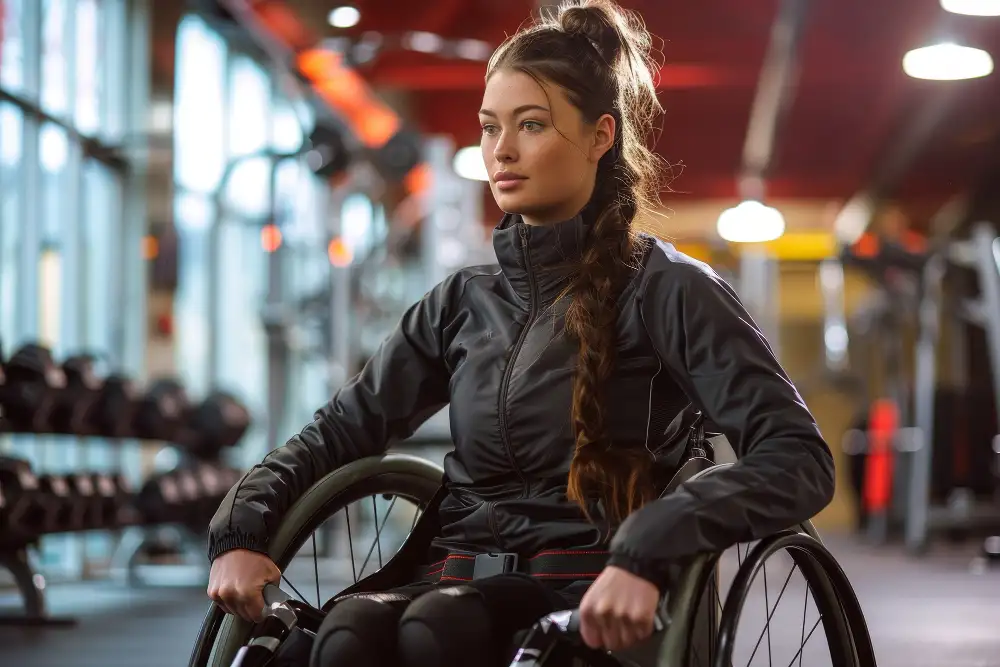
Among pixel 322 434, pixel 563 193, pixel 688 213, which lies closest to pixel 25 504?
pixel 322 434

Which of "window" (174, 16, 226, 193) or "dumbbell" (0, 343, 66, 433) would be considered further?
"window" (174, 16, 226, 193)

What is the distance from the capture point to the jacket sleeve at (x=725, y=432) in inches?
43.9

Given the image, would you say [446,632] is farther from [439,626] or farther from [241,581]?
[241,581]

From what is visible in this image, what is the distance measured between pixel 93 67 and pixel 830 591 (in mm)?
6032

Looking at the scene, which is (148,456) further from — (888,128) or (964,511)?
(888,128)

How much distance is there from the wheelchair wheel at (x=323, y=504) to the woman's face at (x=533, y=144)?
13.7 inches

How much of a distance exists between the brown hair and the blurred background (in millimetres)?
130

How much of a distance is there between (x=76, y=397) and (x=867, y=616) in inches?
104

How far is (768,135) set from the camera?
12281 millimetres

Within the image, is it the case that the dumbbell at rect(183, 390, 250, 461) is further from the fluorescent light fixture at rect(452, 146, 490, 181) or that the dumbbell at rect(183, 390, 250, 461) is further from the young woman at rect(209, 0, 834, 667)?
the young woman at rect(209, 0, 834, 667)

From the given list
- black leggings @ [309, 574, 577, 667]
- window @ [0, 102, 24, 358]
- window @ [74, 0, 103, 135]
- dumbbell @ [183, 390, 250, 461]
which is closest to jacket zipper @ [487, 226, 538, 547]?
black leggings @ [309, 574, 577, 667]

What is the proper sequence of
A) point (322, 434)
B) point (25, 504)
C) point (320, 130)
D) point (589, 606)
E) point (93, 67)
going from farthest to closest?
point (93, 67) < point (320, 130) < point (25, 504) < point (322, 434) < point (589, 606)

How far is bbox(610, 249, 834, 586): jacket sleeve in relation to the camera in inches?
43.9

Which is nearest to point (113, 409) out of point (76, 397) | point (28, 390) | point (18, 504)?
point (76, 397)
